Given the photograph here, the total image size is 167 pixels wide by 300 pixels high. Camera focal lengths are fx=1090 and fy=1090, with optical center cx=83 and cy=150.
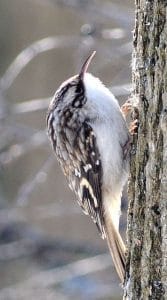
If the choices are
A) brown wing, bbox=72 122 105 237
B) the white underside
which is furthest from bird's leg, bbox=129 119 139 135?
brown wing, bbox=72 122 105 237

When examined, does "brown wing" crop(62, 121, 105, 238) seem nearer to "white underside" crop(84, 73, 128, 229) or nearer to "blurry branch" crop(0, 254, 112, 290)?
"white underside" crop(84, 73, 128, 229)

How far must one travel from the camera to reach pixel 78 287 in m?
6.67

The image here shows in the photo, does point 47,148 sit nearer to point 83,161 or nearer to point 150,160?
point 83,161

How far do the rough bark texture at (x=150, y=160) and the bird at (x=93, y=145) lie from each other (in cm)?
46

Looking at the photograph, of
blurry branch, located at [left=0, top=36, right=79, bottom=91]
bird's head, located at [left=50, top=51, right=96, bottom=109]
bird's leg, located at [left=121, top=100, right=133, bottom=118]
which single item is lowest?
blurry branch, located at [left=0, top=36, right=79, bottom=91]

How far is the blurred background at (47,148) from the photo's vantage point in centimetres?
544

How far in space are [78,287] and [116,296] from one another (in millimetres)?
1124

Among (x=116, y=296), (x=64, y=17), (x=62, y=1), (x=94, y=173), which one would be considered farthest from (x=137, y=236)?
(x=64, y=17)

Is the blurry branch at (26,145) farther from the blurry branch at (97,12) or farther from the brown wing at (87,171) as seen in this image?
the brown wing at (87,171)

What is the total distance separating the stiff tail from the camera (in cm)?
360

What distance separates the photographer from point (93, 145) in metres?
3.87

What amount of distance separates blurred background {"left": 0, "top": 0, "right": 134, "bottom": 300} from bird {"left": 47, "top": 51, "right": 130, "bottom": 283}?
0.93 m

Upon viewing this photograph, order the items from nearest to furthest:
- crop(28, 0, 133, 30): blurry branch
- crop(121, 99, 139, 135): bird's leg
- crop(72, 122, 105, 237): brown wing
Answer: crop(121, 99, 139, 135): bird's leg, crop(72, 122, 105, 237): brown wing, crop(28, 0, 133, 30): blurry branch

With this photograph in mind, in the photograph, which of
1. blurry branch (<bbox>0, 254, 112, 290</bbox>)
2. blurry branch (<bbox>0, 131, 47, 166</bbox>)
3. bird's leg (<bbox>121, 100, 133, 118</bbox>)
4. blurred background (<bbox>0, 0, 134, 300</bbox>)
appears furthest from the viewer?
blurry branch (<bbox>0, 254, 112, 290</bbox>)
